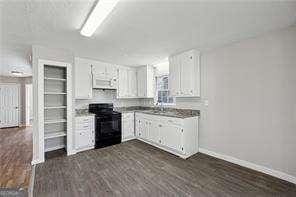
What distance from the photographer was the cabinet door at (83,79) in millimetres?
4031

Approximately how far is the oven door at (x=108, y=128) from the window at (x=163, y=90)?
1.55 meters

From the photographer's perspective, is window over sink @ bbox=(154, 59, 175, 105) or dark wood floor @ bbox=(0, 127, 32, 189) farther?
window over sink @ bbox=(154, 59, 175, 105)

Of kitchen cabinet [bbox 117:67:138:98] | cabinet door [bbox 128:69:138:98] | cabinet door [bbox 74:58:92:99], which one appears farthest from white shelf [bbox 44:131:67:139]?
cabinet door [bbox 128:69:138:98]

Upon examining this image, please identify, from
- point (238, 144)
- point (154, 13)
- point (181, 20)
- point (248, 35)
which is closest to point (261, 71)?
point (248, 35)

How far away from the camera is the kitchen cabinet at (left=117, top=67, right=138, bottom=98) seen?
5031mm

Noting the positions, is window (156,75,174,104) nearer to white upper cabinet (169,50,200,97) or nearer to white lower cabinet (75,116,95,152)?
white upper cabinet (169,50,200,97)

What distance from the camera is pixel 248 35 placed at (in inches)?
109

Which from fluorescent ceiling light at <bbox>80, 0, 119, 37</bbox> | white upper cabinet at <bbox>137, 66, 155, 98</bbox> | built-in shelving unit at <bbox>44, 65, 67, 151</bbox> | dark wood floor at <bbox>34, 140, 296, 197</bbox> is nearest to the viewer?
fluorescent ceiling light at <bbox>80, 0, 119, 37</bbox>

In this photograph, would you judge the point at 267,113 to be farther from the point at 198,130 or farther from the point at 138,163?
the point at 138,163

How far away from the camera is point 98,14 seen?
1.93 meters

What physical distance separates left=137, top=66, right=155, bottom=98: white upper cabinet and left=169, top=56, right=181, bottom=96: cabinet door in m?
1.18

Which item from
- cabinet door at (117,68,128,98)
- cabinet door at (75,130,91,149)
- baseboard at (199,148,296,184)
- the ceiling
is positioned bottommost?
baseboard at (199,148,296,184)

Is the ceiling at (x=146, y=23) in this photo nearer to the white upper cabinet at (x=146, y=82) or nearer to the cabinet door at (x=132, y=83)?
the white upper cabinet at (x=146, y=82)

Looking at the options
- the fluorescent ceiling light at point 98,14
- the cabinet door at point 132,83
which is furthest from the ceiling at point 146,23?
the cabinet door at point 132,83
